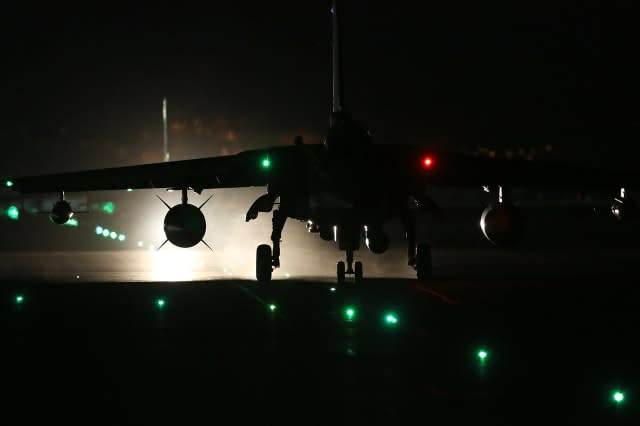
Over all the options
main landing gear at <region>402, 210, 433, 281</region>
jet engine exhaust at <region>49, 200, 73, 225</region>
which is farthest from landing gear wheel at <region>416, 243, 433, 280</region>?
jet engine exhaust at <region>49, 200, 73, 225</region>

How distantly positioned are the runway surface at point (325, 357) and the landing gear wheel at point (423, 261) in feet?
7.41

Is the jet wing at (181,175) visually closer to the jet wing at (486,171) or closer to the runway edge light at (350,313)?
A: the jet wing at (486,171)

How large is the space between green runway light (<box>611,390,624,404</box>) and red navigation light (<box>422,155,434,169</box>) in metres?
12.7

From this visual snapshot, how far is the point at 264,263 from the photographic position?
72.8 ft

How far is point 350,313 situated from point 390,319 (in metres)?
0.95

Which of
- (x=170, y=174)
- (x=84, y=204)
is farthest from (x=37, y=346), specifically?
(x=84, y=204)

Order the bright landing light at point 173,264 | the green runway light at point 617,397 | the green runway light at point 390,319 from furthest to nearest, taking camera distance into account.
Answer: the bright landing light at point 173,264 < the green runway light at point 390,319 < the green runway light at point 617,397

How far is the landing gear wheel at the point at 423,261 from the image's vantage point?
Answer: 72.0 feet

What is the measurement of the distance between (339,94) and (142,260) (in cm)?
1141

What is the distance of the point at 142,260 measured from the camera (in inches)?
1276

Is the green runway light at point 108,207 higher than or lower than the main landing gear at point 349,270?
higher

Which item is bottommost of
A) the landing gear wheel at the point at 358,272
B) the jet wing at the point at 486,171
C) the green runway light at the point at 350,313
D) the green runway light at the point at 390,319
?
the green runway light at the point at 390,319

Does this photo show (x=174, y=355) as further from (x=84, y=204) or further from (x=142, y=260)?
(x=84, y=204)

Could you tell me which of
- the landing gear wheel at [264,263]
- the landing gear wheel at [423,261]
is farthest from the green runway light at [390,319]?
the landing gear wheel at [264,263]
